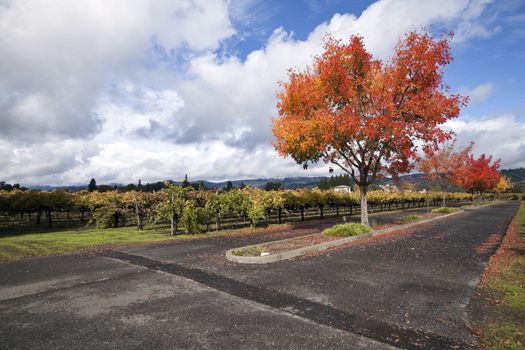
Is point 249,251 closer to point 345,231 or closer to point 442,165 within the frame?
point 345,231

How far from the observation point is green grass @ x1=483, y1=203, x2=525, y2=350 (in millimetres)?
4918

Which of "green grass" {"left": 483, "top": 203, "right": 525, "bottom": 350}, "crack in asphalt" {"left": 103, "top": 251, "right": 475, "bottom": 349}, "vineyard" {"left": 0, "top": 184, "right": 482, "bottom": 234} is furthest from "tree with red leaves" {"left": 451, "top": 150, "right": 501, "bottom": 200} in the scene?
"crack in asphalt" {"left": 103, "top": 251, "right": 475, "bottom": 349}

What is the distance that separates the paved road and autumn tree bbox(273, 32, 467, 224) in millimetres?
6408

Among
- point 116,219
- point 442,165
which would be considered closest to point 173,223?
point 116,219

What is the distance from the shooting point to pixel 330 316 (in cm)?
595

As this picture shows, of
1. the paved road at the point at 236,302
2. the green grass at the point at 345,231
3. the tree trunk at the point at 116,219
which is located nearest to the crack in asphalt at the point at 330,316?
the paved road at the point at 236,302

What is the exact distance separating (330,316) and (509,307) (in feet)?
12.1

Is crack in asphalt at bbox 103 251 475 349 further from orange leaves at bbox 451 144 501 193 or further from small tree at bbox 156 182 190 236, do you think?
orange leaves at bbox 451 144 501 193

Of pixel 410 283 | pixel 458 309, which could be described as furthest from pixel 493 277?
pixel 458 309

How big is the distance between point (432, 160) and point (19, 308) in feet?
130

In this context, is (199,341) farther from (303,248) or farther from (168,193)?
(168,193)

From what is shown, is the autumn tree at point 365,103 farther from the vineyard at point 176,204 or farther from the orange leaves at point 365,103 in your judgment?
the vineyard at point 176,204

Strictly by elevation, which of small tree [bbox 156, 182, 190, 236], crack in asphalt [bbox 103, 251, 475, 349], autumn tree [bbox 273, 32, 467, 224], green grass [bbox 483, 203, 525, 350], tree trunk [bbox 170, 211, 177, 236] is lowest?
green grass [bbox 483, 203, 525, 350]

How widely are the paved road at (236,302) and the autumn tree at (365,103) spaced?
6.41m
